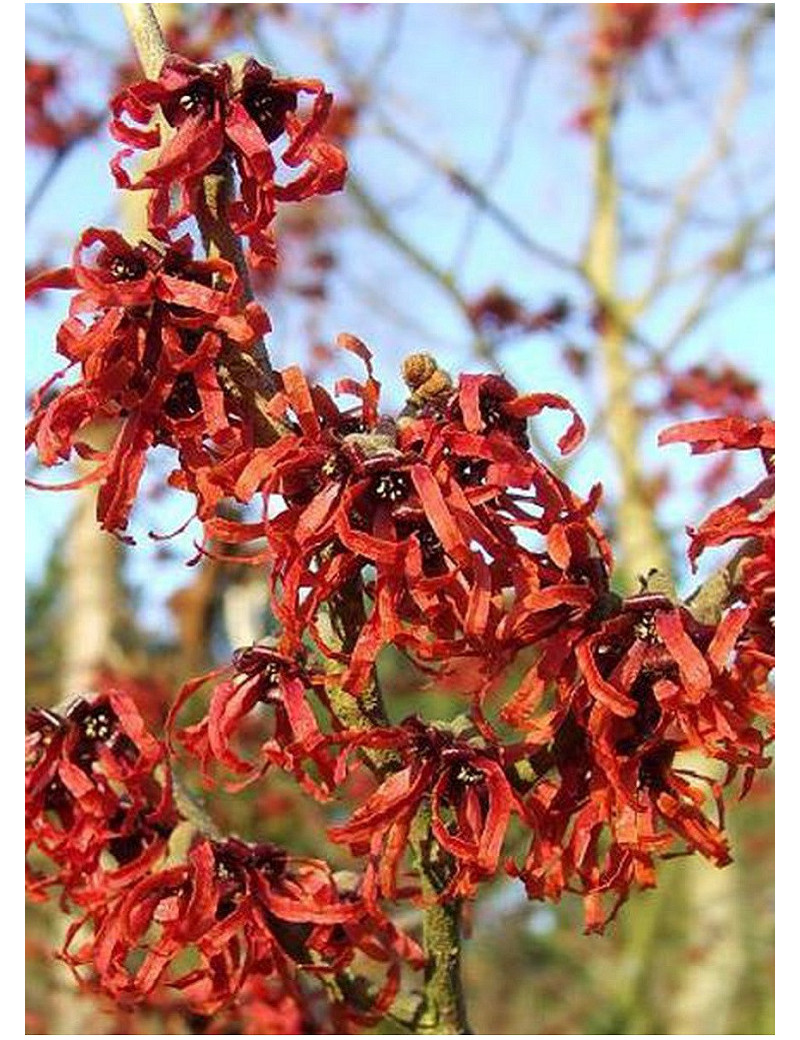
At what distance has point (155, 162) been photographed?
40.9 inches

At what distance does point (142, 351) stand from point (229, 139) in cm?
18

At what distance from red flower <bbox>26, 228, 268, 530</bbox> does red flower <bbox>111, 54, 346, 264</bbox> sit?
4cm

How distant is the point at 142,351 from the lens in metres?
1.01

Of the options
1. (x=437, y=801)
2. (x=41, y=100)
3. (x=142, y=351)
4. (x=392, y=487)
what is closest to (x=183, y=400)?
(x=142, y=351)

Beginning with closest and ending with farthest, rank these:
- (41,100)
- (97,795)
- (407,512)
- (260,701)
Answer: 1. (407,512)
2. (260,701)
3. (97,795)
4. (41,100)

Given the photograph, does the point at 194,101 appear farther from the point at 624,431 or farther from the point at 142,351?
the point at 624,431

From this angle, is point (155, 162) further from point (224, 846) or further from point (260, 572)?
point (260, 572)

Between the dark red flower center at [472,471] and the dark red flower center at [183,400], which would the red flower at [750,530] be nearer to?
the dark red flower center at [472,471]

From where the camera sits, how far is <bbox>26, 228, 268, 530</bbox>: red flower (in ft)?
3.26

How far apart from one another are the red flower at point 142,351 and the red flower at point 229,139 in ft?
0.13

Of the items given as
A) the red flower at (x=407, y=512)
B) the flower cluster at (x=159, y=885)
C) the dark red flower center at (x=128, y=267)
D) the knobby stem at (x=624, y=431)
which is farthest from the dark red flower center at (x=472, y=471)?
the knobby stem at (x=624, y=431)

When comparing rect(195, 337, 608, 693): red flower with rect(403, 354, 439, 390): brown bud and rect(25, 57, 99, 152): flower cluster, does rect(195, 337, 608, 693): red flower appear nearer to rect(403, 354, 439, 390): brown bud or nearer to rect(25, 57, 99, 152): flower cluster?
rect(403, 354, 439, 390): brown bud

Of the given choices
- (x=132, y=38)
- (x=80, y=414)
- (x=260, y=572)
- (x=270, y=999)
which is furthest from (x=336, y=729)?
(x=260, y=572)

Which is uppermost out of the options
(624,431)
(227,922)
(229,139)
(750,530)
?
(624,431)
